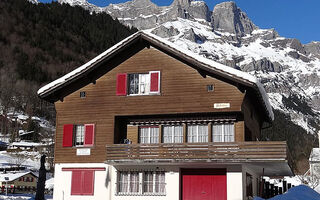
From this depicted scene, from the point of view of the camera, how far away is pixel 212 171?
2669 centimetres

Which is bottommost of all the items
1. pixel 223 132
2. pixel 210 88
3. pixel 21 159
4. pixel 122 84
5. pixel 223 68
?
pixel 21 159

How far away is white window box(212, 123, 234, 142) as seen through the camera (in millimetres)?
27234

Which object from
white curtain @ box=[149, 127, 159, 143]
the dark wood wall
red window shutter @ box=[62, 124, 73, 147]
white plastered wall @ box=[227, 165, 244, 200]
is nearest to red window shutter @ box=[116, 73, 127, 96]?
white curtain @ box=[149, 127, 159, 143]

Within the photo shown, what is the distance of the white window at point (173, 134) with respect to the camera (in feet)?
92.8

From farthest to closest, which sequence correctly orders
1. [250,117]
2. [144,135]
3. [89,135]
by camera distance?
[250,117] → [89,135] → [144,135]

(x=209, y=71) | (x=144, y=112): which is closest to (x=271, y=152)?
(x=209, y=71)

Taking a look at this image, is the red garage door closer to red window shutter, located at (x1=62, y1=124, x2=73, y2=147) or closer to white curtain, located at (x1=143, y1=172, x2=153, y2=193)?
white curtain, located at (x1=143, y1=172, x2=153, y2=193)

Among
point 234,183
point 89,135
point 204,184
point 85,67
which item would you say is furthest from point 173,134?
point 85,67

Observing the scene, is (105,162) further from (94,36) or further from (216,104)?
(94,36)

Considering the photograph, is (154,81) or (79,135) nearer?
(154,81)

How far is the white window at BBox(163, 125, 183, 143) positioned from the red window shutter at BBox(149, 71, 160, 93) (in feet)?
8.32

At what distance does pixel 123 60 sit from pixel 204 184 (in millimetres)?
9870

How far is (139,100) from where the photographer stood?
2889cm

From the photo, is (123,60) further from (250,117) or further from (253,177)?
(253,177)
